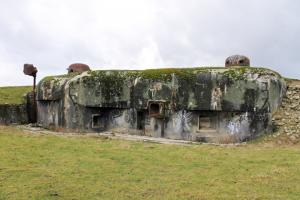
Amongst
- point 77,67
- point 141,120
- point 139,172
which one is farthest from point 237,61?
point 139,172

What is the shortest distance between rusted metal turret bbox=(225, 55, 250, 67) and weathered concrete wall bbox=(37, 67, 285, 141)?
2.16 meters

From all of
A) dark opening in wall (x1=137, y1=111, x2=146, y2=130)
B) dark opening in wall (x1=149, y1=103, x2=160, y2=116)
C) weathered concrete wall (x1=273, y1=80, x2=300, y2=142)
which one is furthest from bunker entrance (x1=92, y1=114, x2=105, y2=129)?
weathered concrete wall (x1=273, y1=80, x2=300, y2=142)

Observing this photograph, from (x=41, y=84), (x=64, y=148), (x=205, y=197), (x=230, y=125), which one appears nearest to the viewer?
(x=205, y=197)

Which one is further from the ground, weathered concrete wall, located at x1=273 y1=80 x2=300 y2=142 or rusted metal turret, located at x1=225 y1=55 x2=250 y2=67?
rusted metal turret, located at x1=225 y1=55 x2=250 y2=67

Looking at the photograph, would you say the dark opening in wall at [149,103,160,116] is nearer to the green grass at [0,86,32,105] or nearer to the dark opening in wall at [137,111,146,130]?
the dark opening in wall at [137,111,146,130]

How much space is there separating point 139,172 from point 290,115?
11529 millimetres

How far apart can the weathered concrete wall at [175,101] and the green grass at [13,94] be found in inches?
215

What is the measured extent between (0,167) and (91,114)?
37.0 feet

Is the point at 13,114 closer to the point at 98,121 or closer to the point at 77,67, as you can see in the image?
the point at 77,67

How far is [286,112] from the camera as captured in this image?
821 inches

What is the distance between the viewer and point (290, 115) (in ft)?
68.0

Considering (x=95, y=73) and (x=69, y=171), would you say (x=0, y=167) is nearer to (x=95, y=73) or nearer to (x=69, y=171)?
(x=69, y=171)

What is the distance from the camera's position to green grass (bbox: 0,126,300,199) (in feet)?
31.2

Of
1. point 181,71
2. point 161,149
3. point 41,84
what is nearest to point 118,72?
point 181,71
